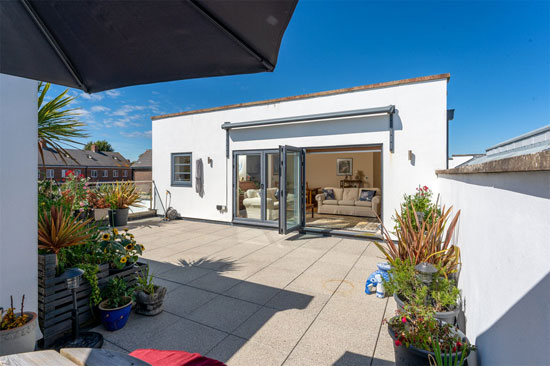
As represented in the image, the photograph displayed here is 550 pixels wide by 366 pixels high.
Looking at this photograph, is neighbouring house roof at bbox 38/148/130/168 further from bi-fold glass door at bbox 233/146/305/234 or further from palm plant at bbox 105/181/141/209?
bi-fold glass door at bbox 233/146/305/234

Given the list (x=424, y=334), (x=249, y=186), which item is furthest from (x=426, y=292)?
(x=249, y=186)

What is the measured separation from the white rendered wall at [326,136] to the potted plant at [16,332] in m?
5.73

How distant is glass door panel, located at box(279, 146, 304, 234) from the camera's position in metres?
5.98

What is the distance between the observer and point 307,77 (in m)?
10.5

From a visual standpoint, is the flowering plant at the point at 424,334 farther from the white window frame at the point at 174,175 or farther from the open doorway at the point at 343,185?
the white window frame at the point at 174,175

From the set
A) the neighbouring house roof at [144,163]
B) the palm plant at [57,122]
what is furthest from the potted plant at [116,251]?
the neighbouring house roof at [144,163]

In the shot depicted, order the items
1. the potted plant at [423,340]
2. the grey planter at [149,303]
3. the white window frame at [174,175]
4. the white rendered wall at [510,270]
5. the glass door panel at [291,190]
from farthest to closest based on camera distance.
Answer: the white window frame at [174,175] → the glass door panel at [291,190] → the grey planter at [149,303] → the potted plant at [423,340] → the white rendered wall at [510,270]

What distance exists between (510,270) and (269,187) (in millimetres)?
5906

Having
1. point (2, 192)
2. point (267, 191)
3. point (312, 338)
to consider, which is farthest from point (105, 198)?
point (312, 338)

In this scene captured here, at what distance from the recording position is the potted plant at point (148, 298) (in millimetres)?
2662

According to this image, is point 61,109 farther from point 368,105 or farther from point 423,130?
point 423,130

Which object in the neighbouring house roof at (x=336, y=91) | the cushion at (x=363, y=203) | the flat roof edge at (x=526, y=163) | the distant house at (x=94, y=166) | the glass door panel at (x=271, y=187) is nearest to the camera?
the flat roof edge at (x=526, y=163)

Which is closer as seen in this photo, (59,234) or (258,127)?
(59,234)

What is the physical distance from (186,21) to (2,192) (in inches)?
76.6
